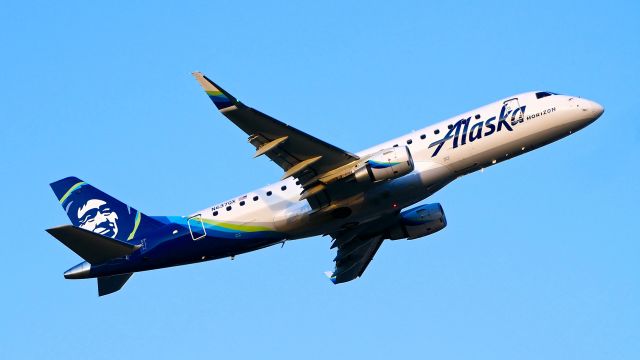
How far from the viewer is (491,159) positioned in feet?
189

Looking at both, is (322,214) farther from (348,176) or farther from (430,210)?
(430,210)

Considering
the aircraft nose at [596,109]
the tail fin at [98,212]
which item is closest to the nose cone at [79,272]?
the tail fin at [98,212]

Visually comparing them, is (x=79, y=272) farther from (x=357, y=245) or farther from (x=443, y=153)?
(x=443, y=153)

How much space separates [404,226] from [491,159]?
8.79 m

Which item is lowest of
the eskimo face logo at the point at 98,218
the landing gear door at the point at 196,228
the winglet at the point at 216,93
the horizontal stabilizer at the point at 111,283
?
the horizontal stabilizer at the point at 111,283

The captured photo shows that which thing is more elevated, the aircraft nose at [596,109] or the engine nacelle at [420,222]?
the aircraft nose at [596,109]

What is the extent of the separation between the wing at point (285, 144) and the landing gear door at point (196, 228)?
6689 millimetres

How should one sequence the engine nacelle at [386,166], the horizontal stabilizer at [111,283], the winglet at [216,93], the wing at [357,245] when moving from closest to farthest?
the winglet at [216,93] → the engine nacelle at [386,166] → the horizontal stabilizer at [111,283] → the wing at [357,245]

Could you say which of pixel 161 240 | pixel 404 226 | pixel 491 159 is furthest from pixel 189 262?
pixel 491 159

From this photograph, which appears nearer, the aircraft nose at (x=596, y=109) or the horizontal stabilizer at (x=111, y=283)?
the aircraft nose at (x=596, y=109)

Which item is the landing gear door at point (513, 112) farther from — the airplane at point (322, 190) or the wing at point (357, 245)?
the wing at point (357, 245)

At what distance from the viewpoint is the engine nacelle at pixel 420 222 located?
210ft

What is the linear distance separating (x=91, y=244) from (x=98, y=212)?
521 cm

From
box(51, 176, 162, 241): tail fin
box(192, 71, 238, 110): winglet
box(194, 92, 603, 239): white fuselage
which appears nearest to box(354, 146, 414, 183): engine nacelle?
box(194, 92, 603, 239): white fuselage
